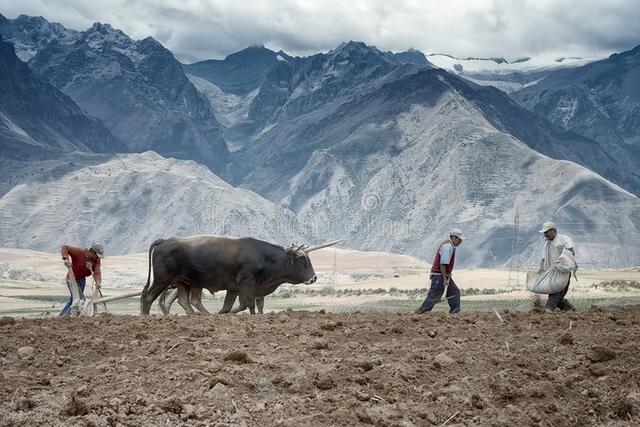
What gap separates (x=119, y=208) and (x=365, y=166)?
1344 inches

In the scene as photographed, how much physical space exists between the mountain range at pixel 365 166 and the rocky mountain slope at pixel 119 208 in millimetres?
263

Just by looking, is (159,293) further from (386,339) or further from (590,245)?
(590,245)

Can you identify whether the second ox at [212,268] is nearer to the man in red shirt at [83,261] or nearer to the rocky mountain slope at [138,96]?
the man in red shirt at [83,261]

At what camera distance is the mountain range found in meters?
107

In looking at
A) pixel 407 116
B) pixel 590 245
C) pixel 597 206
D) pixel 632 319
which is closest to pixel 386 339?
pixel 632 319

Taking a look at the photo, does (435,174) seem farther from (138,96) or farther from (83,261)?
(83,261)

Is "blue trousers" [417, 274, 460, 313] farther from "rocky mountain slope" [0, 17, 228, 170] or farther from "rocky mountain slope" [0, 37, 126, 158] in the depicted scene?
"rocky mountain slope" [0, 17, 228, 170]

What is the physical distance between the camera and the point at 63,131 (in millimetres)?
148500

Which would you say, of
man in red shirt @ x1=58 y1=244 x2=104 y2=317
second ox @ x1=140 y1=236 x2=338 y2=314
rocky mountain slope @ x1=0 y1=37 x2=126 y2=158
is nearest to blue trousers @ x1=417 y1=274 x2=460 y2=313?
second ox @ x1=140 y1=236 x2=338 y2=314

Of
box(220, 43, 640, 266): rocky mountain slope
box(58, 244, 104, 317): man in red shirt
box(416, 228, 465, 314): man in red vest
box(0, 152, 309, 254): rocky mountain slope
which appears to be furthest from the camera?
box(0, 152, 309, 254): rocky mountain slope

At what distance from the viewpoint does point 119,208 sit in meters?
113

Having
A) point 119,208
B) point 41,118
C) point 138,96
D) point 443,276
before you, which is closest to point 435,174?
point 119,208

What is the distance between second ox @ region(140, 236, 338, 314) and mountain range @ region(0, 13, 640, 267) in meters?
80.6

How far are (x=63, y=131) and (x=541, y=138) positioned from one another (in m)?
73.6
